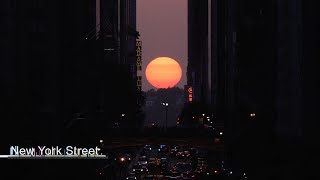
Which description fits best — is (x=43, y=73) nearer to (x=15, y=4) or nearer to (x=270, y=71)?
(x=15, y=4)

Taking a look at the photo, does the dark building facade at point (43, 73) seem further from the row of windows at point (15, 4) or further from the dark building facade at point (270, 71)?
the dark building facade at point (270, 71)

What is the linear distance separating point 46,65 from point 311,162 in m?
44.7

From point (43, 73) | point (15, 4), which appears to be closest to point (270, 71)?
point (43, 73)

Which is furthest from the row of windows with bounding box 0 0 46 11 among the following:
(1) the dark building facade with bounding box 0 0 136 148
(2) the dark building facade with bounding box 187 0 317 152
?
(2) the dark building facade with bounding box 187 0 317 152

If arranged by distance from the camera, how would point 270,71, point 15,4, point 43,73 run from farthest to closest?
point 270,71 → point 15,4 → point 43,73

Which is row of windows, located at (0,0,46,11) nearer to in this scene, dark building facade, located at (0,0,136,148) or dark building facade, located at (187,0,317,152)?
dark building facade, located at (0,0,136,148)

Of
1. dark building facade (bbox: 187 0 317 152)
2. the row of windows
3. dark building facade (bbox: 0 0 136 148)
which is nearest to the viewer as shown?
dark building facade (bbox: 0 0 136 148)

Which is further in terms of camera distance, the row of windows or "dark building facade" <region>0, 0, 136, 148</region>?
the row of windows

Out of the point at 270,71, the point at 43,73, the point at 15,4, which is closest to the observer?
the point at 43,73

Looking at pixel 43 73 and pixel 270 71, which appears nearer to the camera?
pixel 43 73

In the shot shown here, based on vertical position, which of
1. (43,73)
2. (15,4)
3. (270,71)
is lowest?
(270,71)

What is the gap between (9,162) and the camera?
5738 centimetres

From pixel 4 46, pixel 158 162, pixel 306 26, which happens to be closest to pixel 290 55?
→ pixel 306 26

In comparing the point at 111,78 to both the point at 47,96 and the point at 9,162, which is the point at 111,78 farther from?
the point at 9,162
